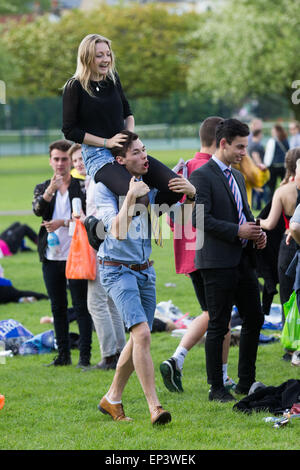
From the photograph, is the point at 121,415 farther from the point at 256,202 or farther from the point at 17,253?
the point at 256,202

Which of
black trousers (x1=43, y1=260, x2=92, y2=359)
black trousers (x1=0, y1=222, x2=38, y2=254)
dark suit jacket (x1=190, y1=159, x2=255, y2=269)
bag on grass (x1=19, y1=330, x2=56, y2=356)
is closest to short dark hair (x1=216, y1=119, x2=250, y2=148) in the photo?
dark suit jacket (x1=190, y1=159, x2=255, y2=269)

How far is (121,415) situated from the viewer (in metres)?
6.24

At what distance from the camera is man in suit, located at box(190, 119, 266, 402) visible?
6578 millimetres

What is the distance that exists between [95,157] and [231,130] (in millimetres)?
1196

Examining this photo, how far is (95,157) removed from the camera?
19.9 feet

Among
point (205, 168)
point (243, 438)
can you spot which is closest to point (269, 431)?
point (243, 438)

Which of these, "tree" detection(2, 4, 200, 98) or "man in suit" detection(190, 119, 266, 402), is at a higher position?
"man in suit" detection(190, 119, 266, 402)

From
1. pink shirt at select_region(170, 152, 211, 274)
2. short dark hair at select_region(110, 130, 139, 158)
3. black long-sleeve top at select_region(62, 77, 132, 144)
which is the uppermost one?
black long-sleeve top at select_region(62, 77, 132, 144)

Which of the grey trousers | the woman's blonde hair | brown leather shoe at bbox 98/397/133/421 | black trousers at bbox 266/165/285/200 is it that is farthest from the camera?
black trousers at bbox 266/165/285/200

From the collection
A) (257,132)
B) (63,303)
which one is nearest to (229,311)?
(63,303)

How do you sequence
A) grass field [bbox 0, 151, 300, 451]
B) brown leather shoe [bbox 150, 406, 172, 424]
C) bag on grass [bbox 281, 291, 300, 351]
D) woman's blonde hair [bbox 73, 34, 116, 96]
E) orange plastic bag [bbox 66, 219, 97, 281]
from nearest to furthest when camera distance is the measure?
1. grass field [bbox 0, 151, 300, 451]
2. brown leather shoe [bbox 150, 406, 172, 424]
3. woman's blonde hair [bbox 73, 34, 116, 96]
4. bag on grass [bbox 281, 291, 300, 351]
5. orange plastic bag [bbox 66, 219, 97, 281]

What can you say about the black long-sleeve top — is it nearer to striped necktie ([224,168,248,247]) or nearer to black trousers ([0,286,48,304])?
striped necktie ([224,168,248,247])

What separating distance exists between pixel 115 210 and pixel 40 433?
1.71m

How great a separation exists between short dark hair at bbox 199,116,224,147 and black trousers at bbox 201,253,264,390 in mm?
1161
